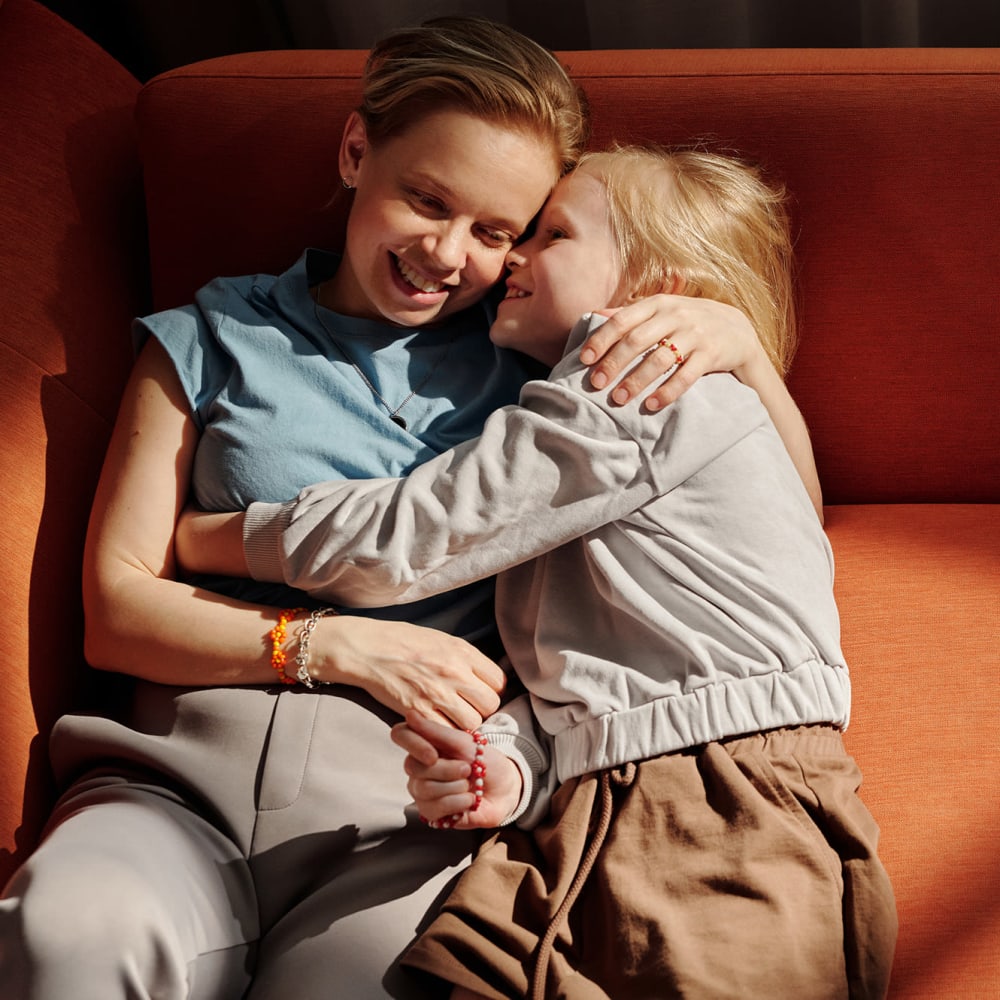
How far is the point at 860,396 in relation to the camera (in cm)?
153

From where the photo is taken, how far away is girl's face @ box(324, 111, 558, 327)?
127 centimetres

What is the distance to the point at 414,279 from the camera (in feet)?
4.35

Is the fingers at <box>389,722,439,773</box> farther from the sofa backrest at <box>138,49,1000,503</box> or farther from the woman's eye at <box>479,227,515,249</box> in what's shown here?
the sofa backrest at <box>138,49,1000,503</box>

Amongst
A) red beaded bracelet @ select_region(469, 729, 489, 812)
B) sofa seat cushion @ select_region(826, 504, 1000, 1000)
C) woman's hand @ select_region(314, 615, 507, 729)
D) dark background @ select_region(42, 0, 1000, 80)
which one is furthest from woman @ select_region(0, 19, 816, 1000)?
dark background @ select_region(42, 0, 1000, 80)

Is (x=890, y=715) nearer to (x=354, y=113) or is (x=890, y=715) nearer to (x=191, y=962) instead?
(x=191, y=962)

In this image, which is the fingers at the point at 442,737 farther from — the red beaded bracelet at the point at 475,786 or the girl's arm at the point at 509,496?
the girl's arm at the point at 509,496

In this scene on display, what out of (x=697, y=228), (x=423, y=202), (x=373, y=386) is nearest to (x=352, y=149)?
(x=423, y=202)

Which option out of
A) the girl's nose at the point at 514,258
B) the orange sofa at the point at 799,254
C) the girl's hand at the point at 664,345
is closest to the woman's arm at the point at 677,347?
the girl's hand at the point at 664,345

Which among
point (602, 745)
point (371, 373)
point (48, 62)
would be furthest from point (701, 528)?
point (48, 62)

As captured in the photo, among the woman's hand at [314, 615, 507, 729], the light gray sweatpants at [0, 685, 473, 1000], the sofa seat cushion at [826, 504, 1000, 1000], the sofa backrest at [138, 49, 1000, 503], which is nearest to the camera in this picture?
the light gray sweatpants at [0, 685, 473, 1000]

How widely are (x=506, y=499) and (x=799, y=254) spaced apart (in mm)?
615

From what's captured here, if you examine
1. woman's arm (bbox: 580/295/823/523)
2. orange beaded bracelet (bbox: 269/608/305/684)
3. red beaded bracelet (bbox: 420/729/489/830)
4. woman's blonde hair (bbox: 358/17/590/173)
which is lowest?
red beaded bracelet (bbox: 420/729/489/830)

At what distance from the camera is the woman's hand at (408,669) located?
3.85 feet

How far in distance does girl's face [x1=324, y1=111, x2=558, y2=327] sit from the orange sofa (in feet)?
0.71
